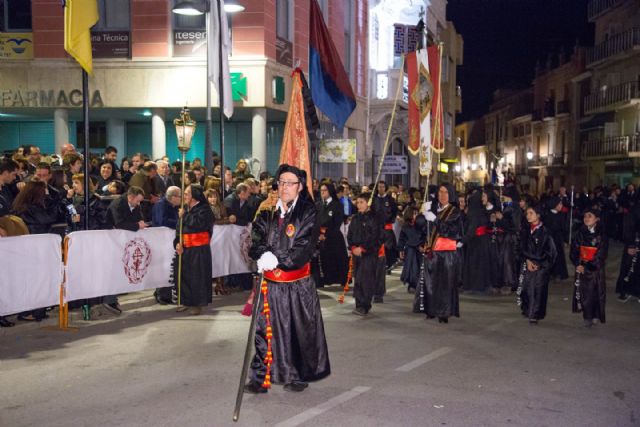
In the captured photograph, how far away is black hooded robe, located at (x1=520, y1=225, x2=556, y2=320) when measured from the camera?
34.8ft

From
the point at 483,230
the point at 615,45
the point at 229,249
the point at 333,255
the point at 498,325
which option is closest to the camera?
the point at 498,325

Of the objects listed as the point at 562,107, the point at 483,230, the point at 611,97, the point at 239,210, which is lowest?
the point at 483,230

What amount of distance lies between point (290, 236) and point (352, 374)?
5.44 ft

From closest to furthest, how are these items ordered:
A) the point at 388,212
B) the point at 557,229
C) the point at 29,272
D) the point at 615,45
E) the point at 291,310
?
the point at 291,310, the point at 29,272, the point at 388,212, the point at 557,229, the point at 615,45

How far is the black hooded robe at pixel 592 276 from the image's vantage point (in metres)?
10.4

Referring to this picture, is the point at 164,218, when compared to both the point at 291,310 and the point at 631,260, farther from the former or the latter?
the point at 631,260

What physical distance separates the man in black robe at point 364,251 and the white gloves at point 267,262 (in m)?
4.76

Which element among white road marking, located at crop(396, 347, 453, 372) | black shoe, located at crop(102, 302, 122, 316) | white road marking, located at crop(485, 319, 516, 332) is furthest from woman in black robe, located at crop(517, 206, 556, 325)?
black shoe, located at crop(102, 302, 122, 316)

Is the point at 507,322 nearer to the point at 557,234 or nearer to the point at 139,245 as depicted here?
the point at 139,245

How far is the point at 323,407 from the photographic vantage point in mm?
6316

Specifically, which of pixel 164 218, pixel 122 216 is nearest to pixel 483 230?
pixel 164 218

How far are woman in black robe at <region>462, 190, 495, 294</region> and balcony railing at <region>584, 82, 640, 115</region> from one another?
31.5 m

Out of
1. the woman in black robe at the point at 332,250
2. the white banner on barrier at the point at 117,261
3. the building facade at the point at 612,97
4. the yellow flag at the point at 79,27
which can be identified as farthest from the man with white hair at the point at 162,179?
the building facade at the point at 612,97

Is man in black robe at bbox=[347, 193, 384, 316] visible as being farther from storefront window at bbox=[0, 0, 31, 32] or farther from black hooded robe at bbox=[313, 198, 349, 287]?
storefront window at bbox=[0, 0, 31, 32]
